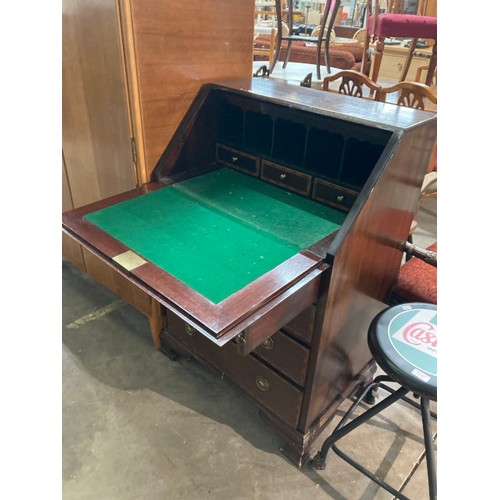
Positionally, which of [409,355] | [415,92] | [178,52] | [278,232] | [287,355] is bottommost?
[287,355]

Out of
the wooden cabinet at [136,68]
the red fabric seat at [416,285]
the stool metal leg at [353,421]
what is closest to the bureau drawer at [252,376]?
the stool metal leg at [353,421]

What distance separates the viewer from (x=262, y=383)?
1378 mm

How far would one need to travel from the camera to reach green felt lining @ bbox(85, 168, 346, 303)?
903mm

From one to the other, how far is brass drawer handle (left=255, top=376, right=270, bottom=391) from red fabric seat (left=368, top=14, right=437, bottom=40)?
315cm

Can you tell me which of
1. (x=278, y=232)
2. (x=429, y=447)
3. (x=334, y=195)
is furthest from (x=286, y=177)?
(x=429, y=447)

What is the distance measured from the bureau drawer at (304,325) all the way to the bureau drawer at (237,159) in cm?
53

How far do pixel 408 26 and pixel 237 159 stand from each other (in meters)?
2.68

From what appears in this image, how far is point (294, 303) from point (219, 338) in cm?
24

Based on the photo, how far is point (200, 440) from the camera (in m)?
1.45

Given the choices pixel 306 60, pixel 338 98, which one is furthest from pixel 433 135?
pixel 306 60

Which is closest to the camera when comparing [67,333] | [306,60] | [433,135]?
[433,135]

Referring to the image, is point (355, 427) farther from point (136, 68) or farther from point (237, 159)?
point (136, 68)

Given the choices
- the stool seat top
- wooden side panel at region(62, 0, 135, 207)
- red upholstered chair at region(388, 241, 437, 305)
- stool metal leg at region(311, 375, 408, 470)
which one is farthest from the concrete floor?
wooden side panel at region(62, 0, 135, 207)

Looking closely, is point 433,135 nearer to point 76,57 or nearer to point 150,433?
point 76,57
